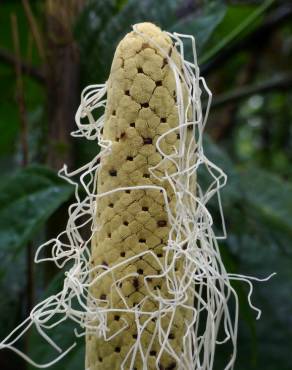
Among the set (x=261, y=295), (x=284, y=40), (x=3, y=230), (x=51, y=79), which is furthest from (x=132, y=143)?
(x=284, y=40)

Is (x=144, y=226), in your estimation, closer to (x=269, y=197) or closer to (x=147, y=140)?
(x=147, y=140)

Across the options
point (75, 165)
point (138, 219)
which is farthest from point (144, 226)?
point (75, 165)

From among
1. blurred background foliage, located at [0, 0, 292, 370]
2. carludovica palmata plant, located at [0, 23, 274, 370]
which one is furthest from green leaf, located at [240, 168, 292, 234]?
carludovica palmata plant, located at [0, 23, 274, 370]

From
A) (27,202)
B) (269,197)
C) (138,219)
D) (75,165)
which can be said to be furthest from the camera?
(269,197)

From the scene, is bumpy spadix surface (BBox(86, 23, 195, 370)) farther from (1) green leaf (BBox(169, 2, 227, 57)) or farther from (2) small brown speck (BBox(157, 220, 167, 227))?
(1) green leaf (BBox(169, 2, 227, 57))

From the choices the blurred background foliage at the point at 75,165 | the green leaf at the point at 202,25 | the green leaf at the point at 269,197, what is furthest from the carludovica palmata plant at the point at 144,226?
the green leaf at the point at 269,197

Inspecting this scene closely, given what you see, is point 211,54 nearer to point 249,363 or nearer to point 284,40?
point 249,363

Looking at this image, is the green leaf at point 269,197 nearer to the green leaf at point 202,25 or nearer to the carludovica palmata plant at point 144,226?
the green leaf at point 202,25
